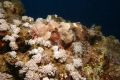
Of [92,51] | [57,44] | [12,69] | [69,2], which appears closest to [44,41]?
[57,44]

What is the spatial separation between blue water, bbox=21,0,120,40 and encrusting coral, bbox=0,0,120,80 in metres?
55.9

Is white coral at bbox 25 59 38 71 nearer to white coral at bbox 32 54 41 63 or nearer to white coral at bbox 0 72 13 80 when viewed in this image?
white coral at bbox 32 54 41 63

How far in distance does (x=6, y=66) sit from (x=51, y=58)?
1.57 meters

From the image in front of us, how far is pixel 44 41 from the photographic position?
12.8 ft

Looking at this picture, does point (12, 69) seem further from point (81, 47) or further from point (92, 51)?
point (92, 51)

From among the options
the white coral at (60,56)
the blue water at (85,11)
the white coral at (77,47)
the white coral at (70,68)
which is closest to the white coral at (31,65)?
the white coral at (60,56)

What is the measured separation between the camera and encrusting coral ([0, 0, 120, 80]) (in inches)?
127

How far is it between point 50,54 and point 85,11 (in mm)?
106511

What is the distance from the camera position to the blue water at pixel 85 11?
73.2 m

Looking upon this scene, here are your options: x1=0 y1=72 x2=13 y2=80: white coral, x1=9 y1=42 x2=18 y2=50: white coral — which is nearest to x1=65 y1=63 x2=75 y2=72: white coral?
x1=0 y1=72 x2=13 y2=80: white coral

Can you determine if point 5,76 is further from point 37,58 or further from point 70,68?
point 70,68

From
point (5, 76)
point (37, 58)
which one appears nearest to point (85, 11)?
point (37, 58)

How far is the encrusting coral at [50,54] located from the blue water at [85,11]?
5585cm

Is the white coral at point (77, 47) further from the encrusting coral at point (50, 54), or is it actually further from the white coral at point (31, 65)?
the white coral at point (31, 65)
